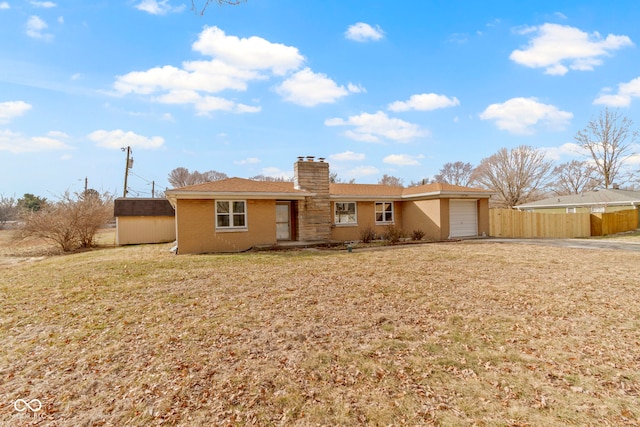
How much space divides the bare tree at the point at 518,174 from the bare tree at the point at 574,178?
529 centimetres

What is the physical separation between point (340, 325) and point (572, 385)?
2882 millimetres

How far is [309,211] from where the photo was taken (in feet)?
53.9

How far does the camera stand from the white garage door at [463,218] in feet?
58.7

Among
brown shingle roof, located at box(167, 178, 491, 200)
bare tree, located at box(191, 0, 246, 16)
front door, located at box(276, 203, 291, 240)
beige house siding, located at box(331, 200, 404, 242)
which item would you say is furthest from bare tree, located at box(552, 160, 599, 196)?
bare tree, located at box(191, 0, 246, 16)

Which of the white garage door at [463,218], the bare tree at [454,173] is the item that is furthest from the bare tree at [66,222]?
the bare tree at [454,173]

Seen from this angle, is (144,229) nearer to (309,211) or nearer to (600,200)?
(309,211)

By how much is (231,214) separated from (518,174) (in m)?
31.9

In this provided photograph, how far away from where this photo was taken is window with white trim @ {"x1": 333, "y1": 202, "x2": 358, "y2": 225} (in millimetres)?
17906

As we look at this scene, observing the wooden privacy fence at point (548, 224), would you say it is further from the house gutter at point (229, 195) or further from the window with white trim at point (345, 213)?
the house gutter at point (229, 195)

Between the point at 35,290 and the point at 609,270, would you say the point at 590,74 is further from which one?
the point at 35,290

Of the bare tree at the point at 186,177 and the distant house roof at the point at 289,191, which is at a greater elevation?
the bare tree at the point at 186,177

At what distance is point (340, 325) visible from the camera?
5.15 meters

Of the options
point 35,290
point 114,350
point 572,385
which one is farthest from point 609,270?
point 35,290

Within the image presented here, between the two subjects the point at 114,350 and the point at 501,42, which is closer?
the point at 114,350
